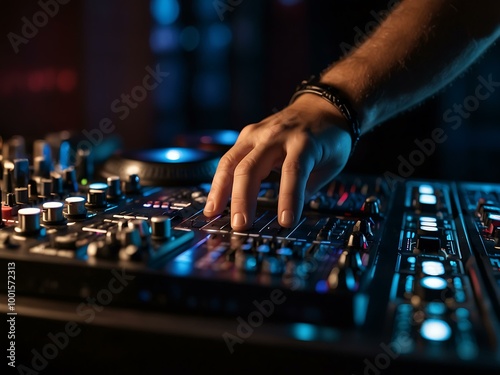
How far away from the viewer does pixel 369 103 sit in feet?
3.86

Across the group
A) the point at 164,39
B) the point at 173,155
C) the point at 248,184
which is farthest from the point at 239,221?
the point at 164,39

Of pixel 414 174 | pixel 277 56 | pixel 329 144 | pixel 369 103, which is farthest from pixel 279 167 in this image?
pixel 277 56

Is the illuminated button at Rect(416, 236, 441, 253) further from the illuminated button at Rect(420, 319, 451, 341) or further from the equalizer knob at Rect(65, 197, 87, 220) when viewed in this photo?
the equalizer knob at Rect(65, 197, 87, 220)

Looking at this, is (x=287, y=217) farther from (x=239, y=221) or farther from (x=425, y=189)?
(x=425, y=189)

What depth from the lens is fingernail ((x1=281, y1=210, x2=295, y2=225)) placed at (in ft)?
2.94

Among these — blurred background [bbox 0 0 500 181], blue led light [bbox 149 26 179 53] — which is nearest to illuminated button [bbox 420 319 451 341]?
blurred background [bbox 0 0 500 181]

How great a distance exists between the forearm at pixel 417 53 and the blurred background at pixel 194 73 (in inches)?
41.8

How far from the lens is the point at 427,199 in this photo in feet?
3.84

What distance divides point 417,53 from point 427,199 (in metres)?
0.30

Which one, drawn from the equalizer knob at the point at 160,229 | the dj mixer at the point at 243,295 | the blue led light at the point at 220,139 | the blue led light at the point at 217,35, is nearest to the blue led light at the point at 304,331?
the dj mixer at the point at 243,295

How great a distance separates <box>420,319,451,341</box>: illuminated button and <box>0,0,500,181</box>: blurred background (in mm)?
1719

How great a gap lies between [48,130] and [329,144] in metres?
1.91

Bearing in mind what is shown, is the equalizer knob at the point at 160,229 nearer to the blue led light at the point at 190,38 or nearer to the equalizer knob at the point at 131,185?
the equalizer knob at the point at 131,185

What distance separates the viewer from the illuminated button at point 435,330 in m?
0.57
